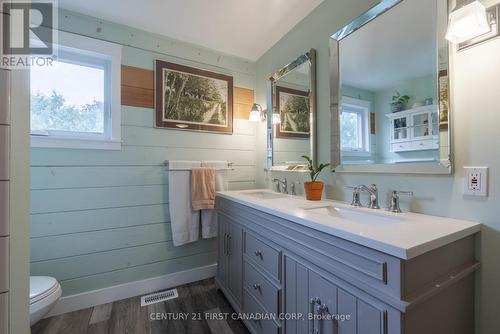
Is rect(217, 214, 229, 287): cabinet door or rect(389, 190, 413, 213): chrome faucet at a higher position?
rect(389, 190, 413, 213): chrome faucet

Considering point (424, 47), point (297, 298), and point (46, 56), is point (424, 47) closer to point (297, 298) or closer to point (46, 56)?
point (297, 298)

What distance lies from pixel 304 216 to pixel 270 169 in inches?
45.3

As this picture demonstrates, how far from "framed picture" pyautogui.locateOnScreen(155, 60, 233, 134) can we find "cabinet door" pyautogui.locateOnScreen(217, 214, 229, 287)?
35.9 inches

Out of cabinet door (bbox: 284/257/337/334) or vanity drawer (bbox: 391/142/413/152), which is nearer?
cabinet door (bbox: 284/257/337/334)

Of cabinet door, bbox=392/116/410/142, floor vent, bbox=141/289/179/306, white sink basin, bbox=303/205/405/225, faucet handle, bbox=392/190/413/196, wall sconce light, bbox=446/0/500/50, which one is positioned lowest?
floor vent, bbox=141/289/179/306


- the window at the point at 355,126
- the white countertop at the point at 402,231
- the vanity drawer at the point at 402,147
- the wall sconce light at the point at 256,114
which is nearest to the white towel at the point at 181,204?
the wall sconce light at the point at 256,114

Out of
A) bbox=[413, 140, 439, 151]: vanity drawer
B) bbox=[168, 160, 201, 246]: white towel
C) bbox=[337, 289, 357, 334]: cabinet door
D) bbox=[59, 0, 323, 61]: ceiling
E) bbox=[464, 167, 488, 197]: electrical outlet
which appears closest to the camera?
bbox=[337, 289, 357, 334]: cabinet door

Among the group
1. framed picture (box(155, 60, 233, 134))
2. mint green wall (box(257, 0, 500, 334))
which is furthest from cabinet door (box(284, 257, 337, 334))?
framed picture (box(155, 60, 233, 134))

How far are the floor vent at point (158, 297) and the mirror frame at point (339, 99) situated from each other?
5.49 feet

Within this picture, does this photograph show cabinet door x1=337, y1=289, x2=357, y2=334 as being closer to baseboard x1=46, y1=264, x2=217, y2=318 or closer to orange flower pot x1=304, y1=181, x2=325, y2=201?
orange flower pot x1=304, y1=181, x2=325, y2=201

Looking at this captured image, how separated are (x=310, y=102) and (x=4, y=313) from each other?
5.69 feet

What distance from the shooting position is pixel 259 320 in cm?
129

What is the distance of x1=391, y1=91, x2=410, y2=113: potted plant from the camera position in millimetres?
1119

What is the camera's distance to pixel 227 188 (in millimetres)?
2186
